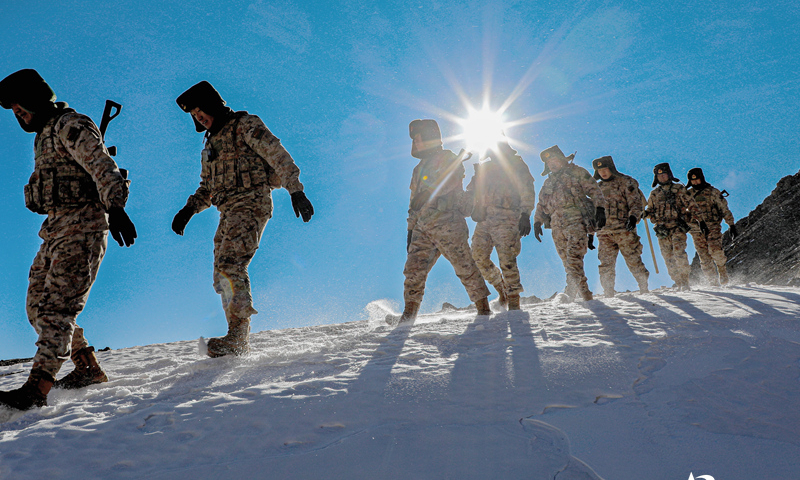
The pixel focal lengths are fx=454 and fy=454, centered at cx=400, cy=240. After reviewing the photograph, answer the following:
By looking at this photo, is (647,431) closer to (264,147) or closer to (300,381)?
(300,381)

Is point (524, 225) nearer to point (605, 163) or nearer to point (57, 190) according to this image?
point (605, 163)

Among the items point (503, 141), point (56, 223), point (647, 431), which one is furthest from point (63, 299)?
point (503, 141)

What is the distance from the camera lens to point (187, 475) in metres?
1.53

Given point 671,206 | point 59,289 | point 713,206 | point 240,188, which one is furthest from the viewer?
point 713,206

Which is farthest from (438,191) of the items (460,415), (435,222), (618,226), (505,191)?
(618,226)

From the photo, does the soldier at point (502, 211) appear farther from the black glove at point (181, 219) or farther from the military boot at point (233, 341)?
the black glove at point (181, 219)

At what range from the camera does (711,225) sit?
10500mm

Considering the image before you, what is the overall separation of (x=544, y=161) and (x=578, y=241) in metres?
1.52

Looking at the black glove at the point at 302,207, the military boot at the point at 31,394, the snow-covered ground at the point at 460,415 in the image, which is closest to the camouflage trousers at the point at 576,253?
the snow-covered ground at the point at 460,415

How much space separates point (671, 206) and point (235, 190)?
9215mm

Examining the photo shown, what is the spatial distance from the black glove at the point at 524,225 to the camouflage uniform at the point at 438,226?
1.22m

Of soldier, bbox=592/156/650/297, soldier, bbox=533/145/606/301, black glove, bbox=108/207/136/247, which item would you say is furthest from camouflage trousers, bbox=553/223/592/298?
black glove, bbox=108/207/136/247

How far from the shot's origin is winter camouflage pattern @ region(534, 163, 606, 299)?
278 inches

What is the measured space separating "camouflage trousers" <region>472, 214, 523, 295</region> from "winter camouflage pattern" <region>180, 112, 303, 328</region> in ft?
11.3
